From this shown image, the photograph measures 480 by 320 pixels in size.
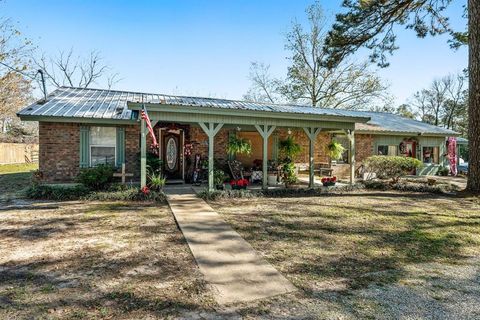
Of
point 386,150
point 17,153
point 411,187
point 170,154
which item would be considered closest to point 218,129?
point 170,154

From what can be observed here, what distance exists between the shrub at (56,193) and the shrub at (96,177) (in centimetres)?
37

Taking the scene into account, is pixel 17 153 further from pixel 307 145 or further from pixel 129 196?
pixel 307 145

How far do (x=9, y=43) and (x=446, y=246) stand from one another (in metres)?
24.2

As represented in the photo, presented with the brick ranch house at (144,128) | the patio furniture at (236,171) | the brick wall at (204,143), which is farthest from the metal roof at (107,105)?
the patio furniture at (236,171)

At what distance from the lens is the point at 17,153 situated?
1039 inches

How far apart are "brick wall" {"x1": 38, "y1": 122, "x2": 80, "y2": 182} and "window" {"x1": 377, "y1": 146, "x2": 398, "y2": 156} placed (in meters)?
15.0

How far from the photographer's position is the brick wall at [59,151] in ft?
33.3

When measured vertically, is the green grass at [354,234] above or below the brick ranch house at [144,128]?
below

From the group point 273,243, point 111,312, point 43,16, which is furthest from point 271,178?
point 43,16

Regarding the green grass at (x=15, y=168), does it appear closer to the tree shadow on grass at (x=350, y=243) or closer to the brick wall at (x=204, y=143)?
the brick wall at (x=204, y=143)

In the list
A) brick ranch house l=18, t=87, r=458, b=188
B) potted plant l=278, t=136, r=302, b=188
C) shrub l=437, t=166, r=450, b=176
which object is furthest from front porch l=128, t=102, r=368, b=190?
shrub l=437, t=166, r=450, b=176

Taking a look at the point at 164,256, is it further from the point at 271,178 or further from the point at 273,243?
the point at 271,178

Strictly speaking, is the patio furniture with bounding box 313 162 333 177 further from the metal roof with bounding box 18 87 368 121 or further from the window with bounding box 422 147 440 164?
the window with bounding box 422 147 440 164

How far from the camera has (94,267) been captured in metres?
4.00
